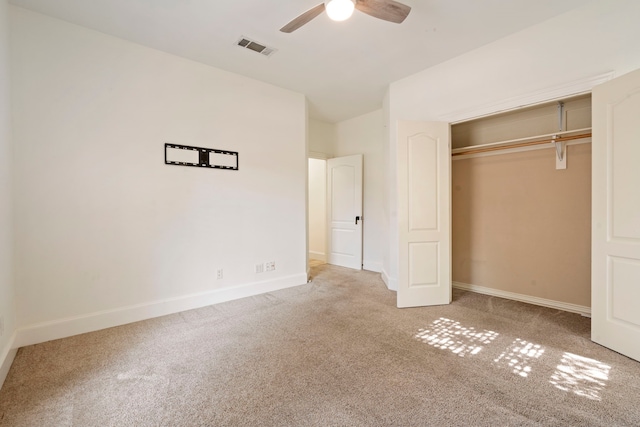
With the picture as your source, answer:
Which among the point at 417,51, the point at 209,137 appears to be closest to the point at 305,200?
the point at 209,137

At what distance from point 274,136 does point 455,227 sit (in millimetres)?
2936

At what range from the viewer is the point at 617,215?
2.18 m

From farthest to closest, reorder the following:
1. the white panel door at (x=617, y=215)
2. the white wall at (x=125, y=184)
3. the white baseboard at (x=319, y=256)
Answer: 1. the white baseboard at (x=319, y=256)
2. the white wall at (x=125, y=184)
3. the white panel door at (x=617, y=215)

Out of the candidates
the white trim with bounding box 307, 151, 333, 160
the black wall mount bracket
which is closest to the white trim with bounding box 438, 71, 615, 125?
the white trim with bounding box 307, 151, 333, 160

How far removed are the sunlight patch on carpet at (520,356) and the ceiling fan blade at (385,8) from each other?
270 centimetres

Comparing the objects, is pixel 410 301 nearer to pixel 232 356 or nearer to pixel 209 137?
pixel 232 356

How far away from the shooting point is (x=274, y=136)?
13.0ft

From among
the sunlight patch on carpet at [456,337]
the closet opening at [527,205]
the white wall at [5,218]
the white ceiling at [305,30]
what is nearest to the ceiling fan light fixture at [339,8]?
the white ceiling at [305,30]

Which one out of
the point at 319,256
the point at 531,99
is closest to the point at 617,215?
the point at 531,99

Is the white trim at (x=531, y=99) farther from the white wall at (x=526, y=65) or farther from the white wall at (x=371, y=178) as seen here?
the white wall at (x=371, y=178)

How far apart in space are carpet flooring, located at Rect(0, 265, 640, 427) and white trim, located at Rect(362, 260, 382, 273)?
1.89 m

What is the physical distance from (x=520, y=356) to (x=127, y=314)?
3.63 metres

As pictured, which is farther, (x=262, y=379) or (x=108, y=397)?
(x=262, y=379)

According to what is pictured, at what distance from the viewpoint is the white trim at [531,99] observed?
7.95ft
